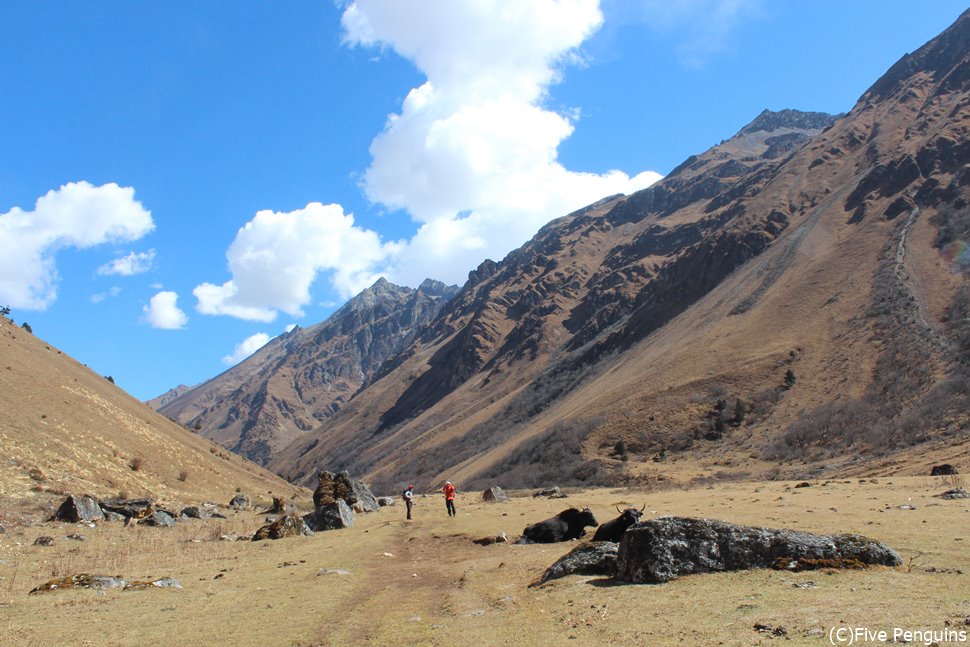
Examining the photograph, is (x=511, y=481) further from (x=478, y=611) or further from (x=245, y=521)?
(x=478, y=611)

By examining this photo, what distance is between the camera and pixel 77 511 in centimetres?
2589

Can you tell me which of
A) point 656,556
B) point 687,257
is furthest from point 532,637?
point 687,257

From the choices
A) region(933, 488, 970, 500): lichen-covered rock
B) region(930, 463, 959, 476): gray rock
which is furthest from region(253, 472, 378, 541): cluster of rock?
region(930, 463, 959, 476): gray rock

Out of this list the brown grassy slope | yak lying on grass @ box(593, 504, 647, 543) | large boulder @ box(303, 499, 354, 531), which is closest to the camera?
yak lying on grass @ box(593, 504, 647, 543)

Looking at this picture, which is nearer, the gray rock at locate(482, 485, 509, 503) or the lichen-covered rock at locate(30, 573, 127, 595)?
the lichen-covered rock at locate(30, 573, 127, 595)

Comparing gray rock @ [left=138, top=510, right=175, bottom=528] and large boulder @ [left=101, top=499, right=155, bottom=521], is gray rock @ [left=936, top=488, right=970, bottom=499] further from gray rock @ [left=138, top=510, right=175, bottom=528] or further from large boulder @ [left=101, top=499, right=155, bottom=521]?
large boulder @ [left=101, top=499, right=155, bottom=521]

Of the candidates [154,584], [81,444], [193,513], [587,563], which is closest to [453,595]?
[587,563]

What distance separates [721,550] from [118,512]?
2750 cm

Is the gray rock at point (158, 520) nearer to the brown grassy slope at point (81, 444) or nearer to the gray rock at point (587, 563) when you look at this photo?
the brown grassy slope at point (81, 444)

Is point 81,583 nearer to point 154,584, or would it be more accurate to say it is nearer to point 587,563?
point 154,584

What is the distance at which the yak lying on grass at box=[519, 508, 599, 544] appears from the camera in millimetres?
21719

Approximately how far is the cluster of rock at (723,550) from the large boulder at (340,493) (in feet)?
85.7

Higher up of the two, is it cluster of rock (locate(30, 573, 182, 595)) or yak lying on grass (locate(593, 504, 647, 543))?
cluster of rock (locate(30, 573, 182, 595))

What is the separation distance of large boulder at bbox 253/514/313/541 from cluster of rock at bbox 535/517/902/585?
1703cm
